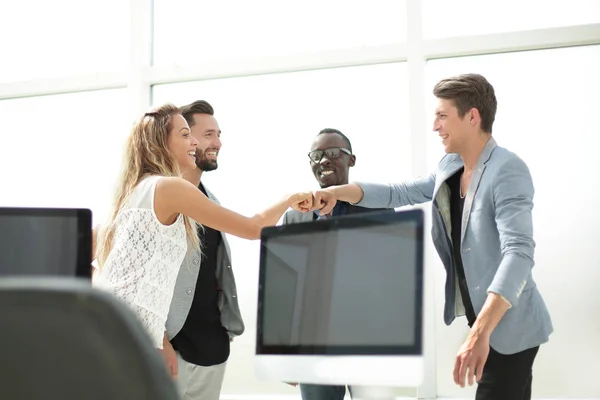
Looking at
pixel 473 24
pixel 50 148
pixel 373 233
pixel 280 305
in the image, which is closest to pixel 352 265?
pixel 373 233

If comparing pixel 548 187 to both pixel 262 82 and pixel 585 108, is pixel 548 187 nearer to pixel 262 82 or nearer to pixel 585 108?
pixel 585 108

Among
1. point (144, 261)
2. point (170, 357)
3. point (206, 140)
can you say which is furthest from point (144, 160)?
point (206, 140)

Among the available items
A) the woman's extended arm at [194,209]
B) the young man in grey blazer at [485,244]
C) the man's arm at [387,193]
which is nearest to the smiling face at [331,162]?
the man's arm at [387,193]

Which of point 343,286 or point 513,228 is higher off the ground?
point 513,228

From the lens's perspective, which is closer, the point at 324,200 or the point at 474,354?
the point at 474,354

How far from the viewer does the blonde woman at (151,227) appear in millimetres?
2172

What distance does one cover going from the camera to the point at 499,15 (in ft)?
14.6

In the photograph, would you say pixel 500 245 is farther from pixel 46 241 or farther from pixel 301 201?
pixel 46 241

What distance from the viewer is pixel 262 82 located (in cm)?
489

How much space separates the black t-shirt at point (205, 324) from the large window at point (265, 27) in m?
2.15

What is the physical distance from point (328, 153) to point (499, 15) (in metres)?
1.58

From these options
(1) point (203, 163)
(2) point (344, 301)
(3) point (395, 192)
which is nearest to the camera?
(2) point (344, 301)

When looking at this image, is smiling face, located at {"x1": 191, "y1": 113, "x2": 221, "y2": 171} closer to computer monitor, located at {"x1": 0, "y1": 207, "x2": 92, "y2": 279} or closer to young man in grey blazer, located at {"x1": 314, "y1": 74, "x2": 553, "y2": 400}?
young man in grey blazer, located at {"x1": 314, "y1": 74, "x2": 553, "y2": 400}

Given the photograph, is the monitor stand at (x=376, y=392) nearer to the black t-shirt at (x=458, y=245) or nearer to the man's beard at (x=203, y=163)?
the black t-shirt at (x=458, y=245)
